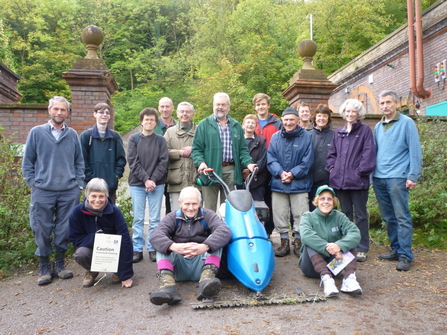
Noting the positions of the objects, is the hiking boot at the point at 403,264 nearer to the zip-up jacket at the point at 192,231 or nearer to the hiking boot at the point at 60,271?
the zip-up jacket at the point at 192,231

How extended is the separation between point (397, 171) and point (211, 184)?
2242mm

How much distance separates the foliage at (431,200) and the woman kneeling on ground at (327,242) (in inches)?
90.4

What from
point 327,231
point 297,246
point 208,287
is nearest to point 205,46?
point 297,246

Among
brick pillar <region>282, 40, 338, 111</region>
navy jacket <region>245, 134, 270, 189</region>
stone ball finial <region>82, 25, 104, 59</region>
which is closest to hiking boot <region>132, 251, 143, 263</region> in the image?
navy jacket <region>245, 134, 270, 189</region>

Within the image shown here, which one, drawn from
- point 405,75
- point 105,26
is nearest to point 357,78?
point 405,75

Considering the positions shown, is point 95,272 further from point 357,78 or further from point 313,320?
point 357,78

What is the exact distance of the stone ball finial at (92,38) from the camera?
21.5ft

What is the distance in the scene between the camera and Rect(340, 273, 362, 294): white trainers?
3.51m

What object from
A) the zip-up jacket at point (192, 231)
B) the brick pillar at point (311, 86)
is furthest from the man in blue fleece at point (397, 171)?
the brick pillar at point (311, 86)

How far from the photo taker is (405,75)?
1384 centimetres

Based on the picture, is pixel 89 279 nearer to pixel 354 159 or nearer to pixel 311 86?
pixel 354 159

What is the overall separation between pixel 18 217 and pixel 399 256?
4.90 meters

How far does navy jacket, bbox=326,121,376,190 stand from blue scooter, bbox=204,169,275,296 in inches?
50.9

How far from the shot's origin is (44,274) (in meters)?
4.20
